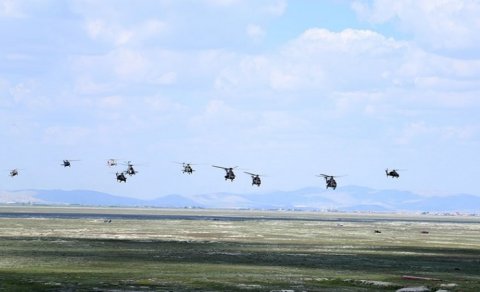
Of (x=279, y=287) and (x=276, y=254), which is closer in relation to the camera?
(x=279, y=287)

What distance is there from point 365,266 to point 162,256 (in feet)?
55.2

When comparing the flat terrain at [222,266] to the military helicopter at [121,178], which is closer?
the flat terrain at [222,266]

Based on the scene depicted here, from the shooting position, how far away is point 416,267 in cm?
6550

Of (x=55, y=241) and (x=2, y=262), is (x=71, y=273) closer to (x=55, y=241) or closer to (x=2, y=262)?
→ (x=2, y=262)

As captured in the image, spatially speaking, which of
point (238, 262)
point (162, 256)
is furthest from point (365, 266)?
point (162, 256)

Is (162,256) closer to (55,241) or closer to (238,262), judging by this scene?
(238,262)

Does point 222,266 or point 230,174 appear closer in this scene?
point 222,266

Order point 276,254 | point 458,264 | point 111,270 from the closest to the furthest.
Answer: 1. point 111,270
2. point 458,264
3. point 276,254

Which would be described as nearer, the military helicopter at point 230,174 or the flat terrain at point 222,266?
the flat terrain at point 222,266

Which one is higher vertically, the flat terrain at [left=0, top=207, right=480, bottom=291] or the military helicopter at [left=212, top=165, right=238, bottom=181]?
the military helicopter at [left=212, top=165, right=238, bottom=181]

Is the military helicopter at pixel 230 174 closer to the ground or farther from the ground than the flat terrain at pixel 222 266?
farther from the ground

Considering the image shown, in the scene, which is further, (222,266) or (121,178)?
(121,178)

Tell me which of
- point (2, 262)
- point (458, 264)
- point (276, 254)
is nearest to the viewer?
point (2, 262)

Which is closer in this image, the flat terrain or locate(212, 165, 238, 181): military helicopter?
the flat terrain
